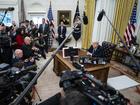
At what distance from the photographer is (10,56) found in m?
6.26

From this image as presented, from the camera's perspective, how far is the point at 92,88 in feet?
4.23

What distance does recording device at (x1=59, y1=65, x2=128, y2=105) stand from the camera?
46.9 inches

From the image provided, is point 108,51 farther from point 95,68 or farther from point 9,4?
point 9,4

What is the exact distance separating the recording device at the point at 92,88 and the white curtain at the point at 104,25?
7430 millimetres

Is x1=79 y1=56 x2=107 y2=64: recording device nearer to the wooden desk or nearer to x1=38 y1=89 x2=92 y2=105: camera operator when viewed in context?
the wooden desk

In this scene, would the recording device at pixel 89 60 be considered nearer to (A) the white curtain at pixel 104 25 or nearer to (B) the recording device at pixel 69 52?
(B) the recording device at pixel 69 52

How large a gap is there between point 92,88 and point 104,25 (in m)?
7.88

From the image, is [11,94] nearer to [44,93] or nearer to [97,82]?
[97,82]

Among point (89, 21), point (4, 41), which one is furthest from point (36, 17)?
point (4, 41)

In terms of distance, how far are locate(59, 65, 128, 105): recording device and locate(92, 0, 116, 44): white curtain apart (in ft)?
24.4

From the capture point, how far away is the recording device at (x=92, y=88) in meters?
1.19

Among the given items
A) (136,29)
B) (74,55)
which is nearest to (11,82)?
(74,55)

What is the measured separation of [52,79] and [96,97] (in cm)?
533

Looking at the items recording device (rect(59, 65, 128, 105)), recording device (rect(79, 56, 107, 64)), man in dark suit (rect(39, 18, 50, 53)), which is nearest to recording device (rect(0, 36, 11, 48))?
recording device (rect(79, 56, 107, 64))
